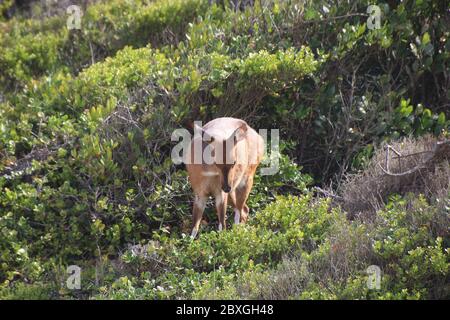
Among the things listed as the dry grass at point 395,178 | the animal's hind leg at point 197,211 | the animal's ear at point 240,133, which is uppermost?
the animal's ear at point 240,133

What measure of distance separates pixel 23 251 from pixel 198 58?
308 cm

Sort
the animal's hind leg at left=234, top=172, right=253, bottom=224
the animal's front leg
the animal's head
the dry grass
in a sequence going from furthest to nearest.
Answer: the dry grass → the animal's hind leg at left=234, top=172, right=253, bottom=224 → the animal's front leg → the animal's head

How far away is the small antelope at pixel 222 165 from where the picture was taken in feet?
27.7

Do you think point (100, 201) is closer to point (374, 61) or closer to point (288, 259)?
point (288, 259)

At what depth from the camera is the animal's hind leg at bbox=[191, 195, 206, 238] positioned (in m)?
8.78

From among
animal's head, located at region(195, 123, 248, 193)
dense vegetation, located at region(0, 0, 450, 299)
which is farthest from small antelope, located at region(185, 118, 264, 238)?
dense vegetation, located at region(0, 0, 450, 299)

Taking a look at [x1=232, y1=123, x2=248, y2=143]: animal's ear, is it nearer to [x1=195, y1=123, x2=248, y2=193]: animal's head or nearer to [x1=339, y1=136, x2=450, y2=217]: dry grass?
[x1=195, y1=123, x2=248, y2=193]: animal's head

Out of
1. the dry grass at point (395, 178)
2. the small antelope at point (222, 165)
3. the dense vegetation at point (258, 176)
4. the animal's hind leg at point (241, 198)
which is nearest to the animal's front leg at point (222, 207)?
the small antelope at point (222, 165)

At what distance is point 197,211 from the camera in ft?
29.0

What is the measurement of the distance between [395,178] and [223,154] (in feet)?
7.31

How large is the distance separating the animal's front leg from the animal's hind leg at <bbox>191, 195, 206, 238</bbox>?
0.15 m

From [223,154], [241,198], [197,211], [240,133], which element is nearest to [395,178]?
[241,198]

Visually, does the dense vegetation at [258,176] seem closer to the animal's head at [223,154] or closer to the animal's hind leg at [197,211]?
the animal's hind leg at [197,211]
